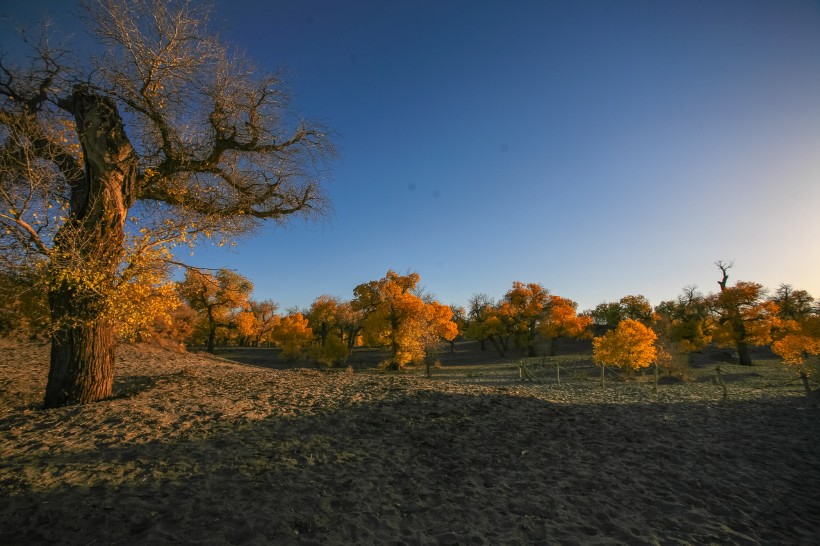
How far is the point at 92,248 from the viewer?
7570 mm

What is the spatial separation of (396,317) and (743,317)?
34.3 m

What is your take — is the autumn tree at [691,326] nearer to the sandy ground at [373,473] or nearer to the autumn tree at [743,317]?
the autumn tree at [743,317]

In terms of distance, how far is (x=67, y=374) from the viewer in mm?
7891

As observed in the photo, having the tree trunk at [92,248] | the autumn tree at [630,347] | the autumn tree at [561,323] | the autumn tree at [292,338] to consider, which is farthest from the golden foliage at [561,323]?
the tree trunk at [92,248]

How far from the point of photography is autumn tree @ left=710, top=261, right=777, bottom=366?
111ft

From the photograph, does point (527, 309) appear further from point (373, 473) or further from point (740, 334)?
point (373, 473)

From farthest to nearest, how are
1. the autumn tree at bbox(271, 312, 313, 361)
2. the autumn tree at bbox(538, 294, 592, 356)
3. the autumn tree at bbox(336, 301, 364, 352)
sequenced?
the autumn tree at bbox(336, 301, 364, 352) < the autumn tree at bbox(538, 294, 592, 356) < the autumn tree at bbox(271, 312, 313, 361)

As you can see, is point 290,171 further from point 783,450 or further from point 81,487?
point 783,450

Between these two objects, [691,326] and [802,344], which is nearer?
[802,344]

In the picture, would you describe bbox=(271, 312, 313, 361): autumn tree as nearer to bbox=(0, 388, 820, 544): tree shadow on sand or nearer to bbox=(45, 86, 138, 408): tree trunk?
bbox=(45, 86, 138, 408): tree trunk

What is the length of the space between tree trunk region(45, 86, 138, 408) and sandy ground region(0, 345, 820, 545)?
0.74 metres

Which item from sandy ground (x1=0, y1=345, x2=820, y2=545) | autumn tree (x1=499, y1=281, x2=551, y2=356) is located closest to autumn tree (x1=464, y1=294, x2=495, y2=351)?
autumn tree (x1=499, y1=281, x2=551, y2=356)

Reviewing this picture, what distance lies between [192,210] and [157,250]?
2.18m

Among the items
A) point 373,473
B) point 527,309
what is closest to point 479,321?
point 527,309
